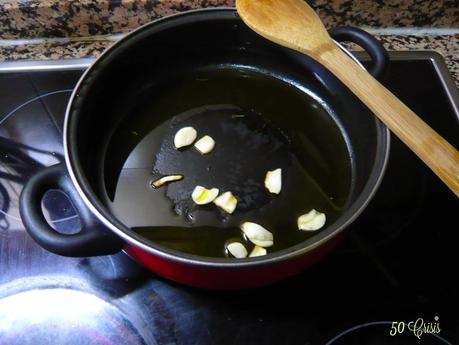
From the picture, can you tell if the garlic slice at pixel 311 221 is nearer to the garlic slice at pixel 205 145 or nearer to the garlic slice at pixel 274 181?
the garlic slice at pixel 274 181

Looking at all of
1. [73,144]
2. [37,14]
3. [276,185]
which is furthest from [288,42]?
[37,14]

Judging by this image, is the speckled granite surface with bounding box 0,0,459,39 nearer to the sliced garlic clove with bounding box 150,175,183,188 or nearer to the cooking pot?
the cooking pot

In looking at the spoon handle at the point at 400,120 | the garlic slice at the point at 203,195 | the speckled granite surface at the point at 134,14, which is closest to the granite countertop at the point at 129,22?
the speckled granite surface at the point at 134,14

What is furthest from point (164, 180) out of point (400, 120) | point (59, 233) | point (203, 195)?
point (400, 120)

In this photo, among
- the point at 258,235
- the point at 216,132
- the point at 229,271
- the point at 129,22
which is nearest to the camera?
the point at 229,271

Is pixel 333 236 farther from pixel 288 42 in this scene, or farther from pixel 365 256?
pixel 288 42

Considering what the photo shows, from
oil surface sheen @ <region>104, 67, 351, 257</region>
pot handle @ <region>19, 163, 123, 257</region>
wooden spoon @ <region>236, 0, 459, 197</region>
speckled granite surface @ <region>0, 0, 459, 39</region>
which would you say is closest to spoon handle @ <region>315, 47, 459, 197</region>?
wooden spoon @ <region>236, 0, 459, 197</region>

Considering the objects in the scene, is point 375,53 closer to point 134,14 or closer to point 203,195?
point 203,195
